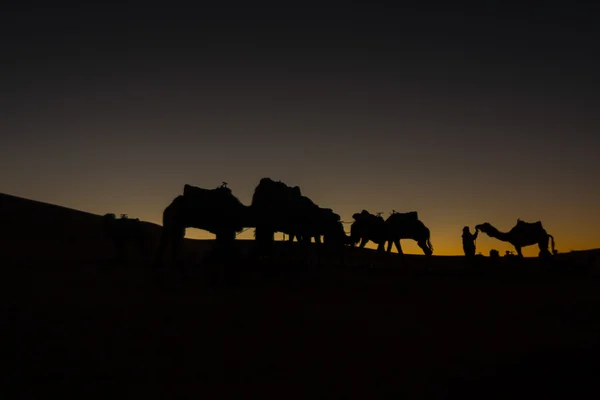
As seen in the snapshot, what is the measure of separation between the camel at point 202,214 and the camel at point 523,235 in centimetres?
1565

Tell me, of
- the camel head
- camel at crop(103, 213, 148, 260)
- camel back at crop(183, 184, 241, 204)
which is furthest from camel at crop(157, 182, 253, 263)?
the camel head

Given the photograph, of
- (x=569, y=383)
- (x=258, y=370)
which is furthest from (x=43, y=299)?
(x=569, y=383)

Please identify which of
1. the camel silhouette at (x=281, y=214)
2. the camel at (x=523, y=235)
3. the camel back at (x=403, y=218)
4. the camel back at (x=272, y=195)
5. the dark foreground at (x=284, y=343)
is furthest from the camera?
the camel at (x=523, y=235)

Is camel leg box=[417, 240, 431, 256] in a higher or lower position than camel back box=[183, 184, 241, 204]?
lower

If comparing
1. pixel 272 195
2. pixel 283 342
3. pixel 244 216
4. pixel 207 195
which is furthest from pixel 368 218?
pixel 283 342

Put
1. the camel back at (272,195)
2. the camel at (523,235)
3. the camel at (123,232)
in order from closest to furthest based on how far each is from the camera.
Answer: the camel back at (272,195)
the camel at (123,232)
the camel at (523,235)

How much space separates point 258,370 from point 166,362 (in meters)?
1.17

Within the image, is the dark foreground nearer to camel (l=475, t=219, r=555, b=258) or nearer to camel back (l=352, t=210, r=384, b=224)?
camel back (l=352, t=210, r=384, b=224)

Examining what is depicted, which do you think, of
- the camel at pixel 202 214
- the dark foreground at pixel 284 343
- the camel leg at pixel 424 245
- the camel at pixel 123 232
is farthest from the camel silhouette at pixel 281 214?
the camel at pixel 123 232

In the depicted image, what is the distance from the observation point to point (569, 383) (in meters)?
5.75

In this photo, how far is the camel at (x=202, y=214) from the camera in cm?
1324

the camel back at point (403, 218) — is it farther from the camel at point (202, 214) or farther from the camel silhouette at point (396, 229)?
the camel at point (202, 214)

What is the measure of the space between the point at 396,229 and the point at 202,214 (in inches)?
454

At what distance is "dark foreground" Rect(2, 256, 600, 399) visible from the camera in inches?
213
